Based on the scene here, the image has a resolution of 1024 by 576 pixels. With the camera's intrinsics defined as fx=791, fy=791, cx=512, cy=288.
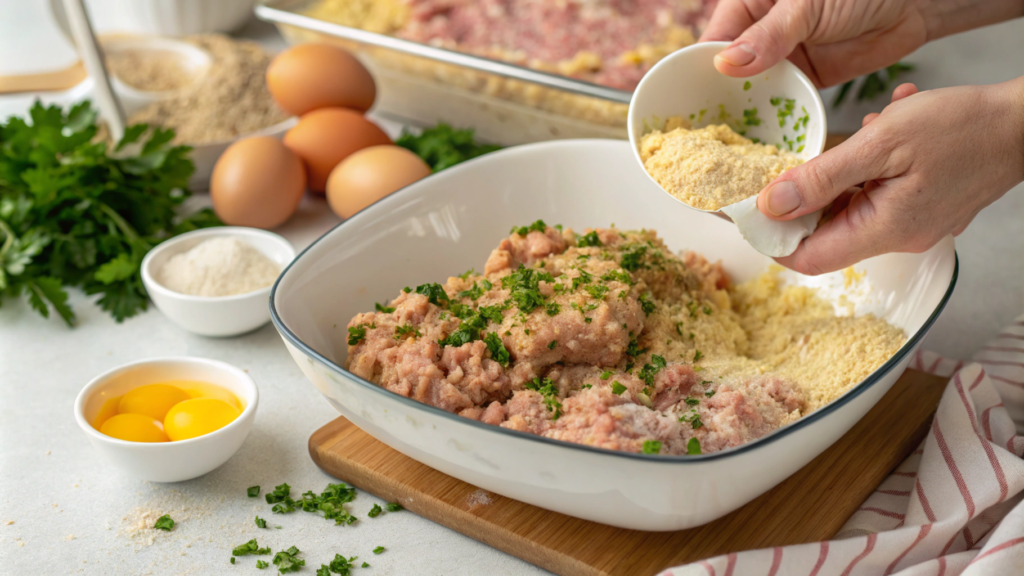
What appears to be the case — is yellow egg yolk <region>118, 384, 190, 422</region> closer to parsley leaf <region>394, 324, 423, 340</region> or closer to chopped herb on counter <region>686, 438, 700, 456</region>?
parsley leaf <region>394, 324, 423, 340</region>

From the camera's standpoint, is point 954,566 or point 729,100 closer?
point 954,566

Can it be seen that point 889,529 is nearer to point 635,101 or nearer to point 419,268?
point 635,101

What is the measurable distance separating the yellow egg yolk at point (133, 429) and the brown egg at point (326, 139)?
4.31 ft

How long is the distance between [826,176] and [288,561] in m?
1.30

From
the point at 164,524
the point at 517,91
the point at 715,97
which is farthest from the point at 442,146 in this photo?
the point at 164,524

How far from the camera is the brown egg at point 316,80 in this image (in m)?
2.98

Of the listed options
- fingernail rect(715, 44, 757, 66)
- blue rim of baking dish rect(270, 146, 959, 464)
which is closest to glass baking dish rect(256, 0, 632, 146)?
fingernail rect(715, 44, 757, 66)

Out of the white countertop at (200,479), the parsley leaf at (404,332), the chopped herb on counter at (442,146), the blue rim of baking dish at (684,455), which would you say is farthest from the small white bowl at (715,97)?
the chopped herb on counter at (442,146)

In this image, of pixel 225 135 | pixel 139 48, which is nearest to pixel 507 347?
pixel 225 135

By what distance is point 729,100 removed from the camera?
2.00 meters

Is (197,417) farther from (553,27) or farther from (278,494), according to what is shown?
(553,27)

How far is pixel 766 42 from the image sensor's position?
1853 millimetres

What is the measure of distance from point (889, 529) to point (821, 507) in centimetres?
Answer: 15

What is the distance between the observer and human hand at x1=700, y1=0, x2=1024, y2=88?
74.6 inches
